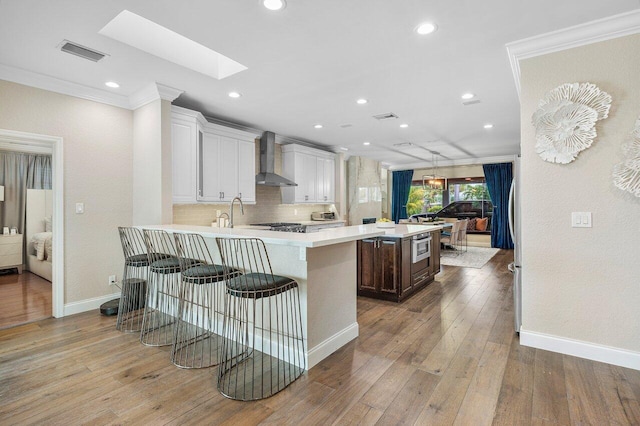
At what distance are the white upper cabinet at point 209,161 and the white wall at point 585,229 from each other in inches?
144

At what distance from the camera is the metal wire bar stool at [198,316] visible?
257 centimetres

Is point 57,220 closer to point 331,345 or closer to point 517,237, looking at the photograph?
point 331,345

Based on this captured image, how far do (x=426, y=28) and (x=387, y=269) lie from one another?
267 cm

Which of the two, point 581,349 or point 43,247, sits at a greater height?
point 43,247

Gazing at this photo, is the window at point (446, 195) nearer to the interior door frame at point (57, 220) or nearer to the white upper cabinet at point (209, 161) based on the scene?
the white upper cabinet at point (209, 161)

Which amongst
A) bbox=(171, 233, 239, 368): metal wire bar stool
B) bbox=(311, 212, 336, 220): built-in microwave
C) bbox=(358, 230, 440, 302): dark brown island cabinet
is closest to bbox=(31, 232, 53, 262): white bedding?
bbox=(171, 233, 239, 368): metal wire bar stool

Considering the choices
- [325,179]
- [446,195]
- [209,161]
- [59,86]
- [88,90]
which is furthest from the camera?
[446,195]

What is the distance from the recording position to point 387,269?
13.5ft

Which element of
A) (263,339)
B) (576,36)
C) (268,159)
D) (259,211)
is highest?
(576,36)

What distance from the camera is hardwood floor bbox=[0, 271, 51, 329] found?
11.6 ft

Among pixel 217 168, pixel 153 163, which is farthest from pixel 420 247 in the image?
pixel 153 163

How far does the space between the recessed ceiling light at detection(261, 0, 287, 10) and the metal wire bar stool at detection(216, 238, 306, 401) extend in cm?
161

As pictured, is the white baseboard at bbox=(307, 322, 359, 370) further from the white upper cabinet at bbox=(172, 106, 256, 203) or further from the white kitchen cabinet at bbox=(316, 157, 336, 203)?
the white kitchen cabinet at bbox=(316, 157, 336, 203)

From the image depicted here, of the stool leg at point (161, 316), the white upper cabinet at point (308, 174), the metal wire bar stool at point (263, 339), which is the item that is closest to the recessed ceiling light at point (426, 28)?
the metal wire bar stool at point (263, 339)
